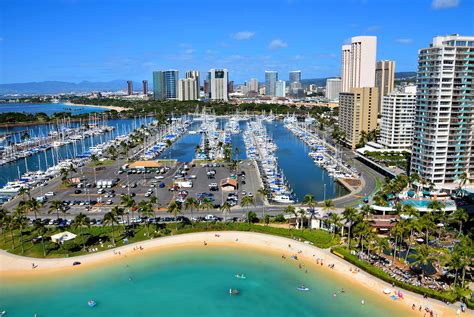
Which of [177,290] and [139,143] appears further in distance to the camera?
[139,143]

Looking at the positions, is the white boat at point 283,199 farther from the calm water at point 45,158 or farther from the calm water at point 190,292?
the calm water at point 45,158

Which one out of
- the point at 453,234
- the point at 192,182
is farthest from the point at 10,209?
the point at 453,234

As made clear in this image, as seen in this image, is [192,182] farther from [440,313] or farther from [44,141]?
[44,141]

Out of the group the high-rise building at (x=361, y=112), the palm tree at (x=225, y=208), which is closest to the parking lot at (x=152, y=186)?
the palm tree at (x=225, y=208)

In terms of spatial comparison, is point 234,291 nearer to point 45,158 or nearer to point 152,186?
point 152,186

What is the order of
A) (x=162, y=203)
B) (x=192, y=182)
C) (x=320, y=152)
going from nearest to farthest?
(x=162, y=203), (x=192, y=182), (x=320, y=152)

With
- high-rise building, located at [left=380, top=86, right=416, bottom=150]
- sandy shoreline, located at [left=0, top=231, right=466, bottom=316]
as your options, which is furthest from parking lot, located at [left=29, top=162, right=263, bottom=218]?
high-rise building, located at [left=380, top=86, right=416, bottom=150]

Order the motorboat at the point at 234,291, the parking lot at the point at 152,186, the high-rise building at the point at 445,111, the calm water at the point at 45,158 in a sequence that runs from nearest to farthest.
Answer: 1. the motorboat at the point at 234,291
2. the high-rise building at the point at 445,111
3. the parking lot at the point at 152,186
4. the calm water at the point at 45,158
